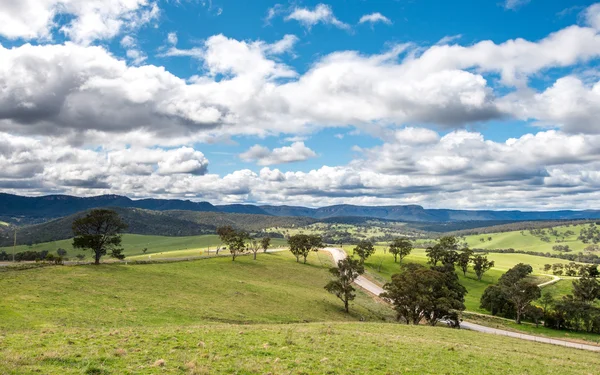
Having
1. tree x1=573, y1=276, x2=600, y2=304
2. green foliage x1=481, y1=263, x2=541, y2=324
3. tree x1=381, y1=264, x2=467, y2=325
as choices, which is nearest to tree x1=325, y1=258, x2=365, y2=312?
tree x1=381, y1=264, x2=467, y2=325

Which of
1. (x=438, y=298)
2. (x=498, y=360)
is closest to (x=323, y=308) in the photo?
(x=438, y=298)

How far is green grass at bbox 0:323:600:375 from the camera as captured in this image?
19.3 meters

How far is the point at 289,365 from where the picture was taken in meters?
21.5

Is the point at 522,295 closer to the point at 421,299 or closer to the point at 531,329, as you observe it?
the point at 531,329

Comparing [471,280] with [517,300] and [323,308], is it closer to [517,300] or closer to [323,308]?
[517,300]

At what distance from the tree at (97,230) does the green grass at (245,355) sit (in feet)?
201

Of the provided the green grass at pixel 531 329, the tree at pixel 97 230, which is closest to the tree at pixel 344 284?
the green grass at pixel 531 329

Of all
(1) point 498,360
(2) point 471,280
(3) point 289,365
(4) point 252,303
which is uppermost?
(3) point 289,365

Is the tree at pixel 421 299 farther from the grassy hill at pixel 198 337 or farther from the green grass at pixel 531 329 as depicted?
the green grass at pixel 531 329

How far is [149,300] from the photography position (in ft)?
182

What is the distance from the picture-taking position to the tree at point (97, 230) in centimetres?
8456

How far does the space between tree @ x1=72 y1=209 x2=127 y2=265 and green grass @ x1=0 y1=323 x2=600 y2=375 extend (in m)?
61.3

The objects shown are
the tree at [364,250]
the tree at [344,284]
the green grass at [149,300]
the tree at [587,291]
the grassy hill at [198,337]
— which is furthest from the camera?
the tree at [364,250]

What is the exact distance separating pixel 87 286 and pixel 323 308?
138 ft
